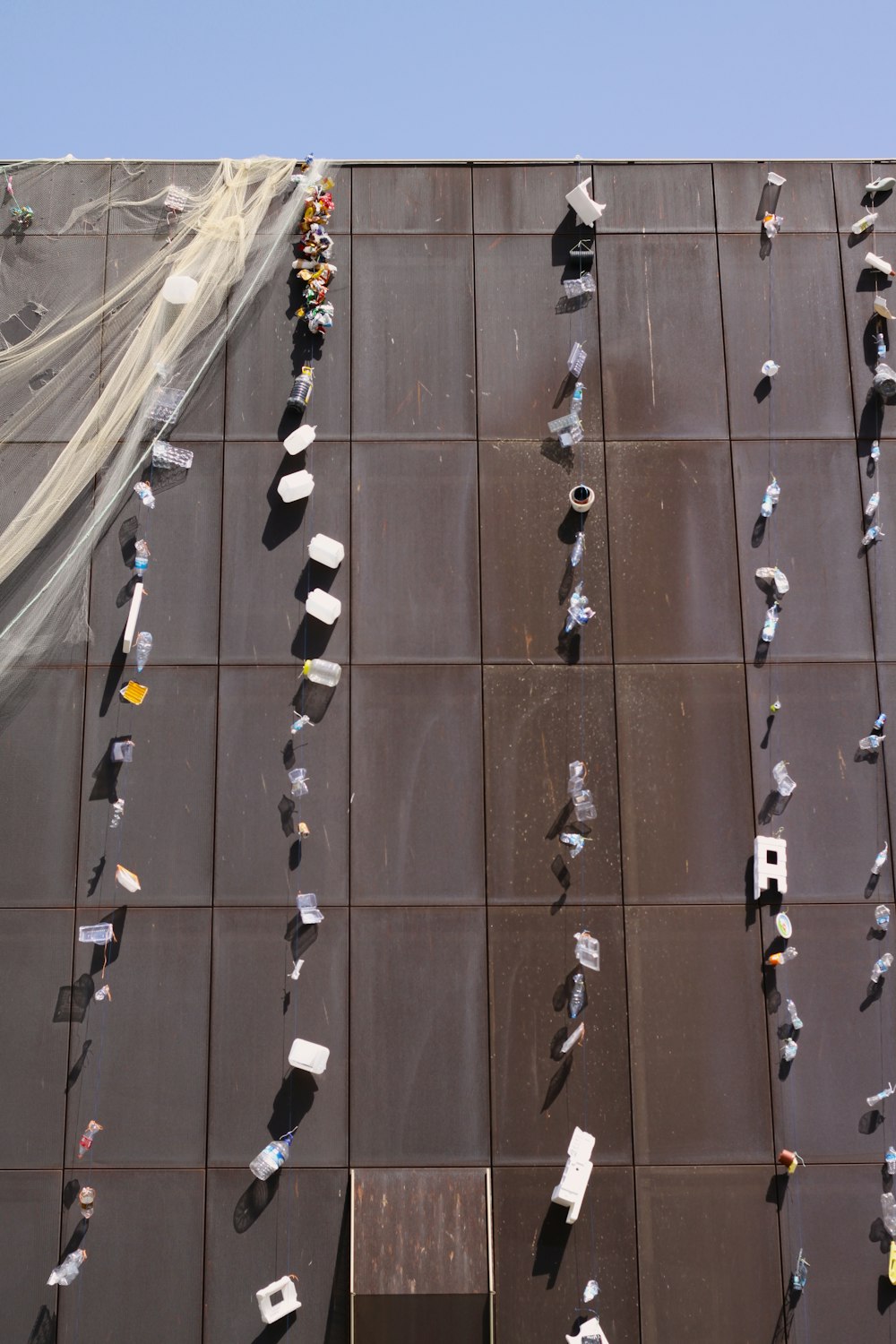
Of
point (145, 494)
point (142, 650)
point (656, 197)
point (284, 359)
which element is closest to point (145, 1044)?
point (142, 650)

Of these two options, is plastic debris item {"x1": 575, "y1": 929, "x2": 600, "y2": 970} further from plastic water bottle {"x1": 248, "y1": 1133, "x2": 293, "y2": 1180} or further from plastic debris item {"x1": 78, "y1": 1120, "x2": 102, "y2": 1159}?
plastic debris item {"x1": 78, "y1": 1120, "x2": 102, "y2": 1159}

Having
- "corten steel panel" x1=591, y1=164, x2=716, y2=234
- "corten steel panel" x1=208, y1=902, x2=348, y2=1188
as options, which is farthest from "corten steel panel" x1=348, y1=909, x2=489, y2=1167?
"corten steel panel" x1=591, y1=164, x2=716, y2=234

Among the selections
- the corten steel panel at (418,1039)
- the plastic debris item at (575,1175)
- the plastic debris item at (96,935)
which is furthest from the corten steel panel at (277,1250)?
the plastic debris item at (96,935)

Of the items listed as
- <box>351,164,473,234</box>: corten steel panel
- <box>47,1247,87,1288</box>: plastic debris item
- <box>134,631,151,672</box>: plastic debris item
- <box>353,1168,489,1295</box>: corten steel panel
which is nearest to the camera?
<box>353,1168,489,1295</box>: corten steel panel

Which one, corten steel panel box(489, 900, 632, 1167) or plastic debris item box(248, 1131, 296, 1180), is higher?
corten steel panel box(489, 900, 632, 1167)

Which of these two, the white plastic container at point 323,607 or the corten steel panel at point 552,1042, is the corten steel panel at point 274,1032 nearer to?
the corten steel panel at point 552,1042

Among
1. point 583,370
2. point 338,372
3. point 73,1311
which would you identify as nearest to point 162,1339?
point 73,1311

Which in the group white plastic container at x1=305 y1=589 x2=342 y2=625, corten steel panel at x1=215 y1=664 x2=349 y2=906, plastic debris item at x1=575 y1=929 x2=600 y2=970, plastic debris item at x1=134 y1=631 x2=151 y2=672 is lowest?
plastic debris item at x1=575 y1=929 x2=600 y2=970
